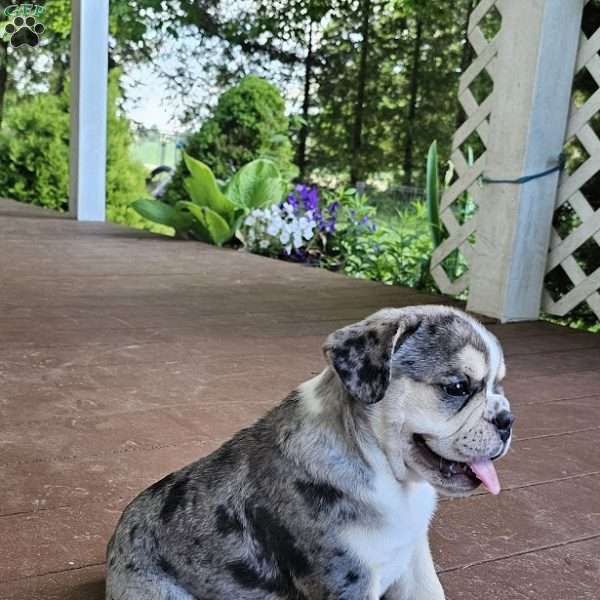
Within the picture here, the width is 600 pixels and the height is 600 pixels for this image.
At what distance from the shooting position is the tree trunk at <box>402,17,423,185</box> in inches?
399

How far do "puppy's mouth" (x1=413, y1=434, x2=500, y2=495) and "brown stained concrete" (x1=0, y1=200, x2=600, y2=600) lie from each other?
31 cm

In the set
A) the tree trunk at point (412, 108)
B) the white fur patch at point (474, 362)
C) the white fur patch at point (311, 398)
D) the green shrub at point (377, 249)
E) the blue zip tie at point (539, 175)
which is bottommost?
the green shrub at point (377, 249)

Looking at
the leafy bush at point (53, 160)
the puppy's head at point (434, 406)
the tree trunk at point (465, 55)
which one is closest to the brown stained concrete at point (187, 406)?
the puppy's head at point (434, 406)

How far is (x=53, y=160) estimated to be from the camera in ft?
34.1

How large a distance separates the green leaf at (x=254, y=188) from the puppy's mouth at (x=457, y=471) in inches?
228

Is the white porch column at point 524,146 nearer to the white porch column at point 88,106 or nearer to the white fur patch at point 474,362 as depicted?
the white fur patch at point 474,362

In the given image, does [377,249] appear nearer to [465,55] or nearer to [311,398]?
[465,55]

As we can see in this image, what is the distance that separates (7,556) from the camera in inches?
72.1

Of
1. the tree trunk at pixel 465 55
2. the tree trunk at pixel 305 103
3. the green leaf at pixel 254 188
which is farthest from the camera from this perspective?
the tree trunk at pixel 305 103

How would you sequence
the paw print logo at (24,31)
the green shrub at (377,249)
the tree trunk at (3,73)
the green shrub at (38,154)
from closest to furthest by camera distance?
the green shrub at (377,249), the green shrub at (38,154), the paw print logo at (24,31), the tree trunk at (3,73)

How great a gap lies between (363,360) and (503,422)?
1.06 feet

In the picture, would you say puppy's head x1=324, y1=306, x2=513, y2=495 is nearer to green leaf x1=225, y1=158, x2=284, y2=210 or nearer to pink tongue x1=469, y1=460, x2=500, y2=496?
pink tongue x1=469, y1=460, x2=500, y2=496

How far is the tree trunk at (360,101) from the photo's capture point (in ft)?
35.0

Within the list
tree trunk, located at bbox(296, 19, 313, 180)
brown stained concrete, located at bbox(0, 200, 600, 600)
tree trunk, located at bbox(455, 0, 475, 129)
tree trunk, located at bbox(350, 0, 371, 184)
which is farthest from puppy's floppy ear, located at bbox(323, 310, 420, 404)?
tree trunk, located at bbox(296, 19, 313, 180)
